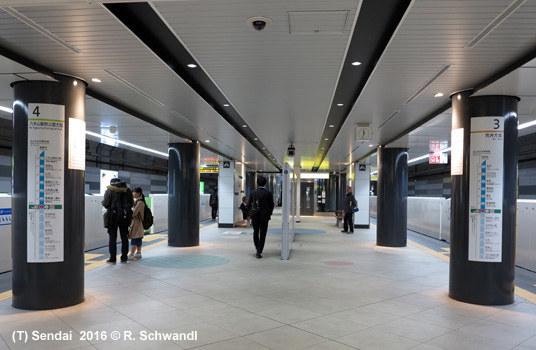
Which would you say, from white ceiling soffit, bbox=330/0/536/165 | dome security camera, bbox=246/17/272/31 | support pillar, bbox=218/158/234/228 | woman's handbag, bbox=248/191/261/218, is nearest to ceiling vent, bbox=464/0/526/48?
white ceiling soffit, bbox=330/0/536/165

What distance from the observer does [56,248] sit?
5.11 metres

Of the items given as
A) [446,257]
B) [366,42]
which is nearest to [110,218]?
[366,42]

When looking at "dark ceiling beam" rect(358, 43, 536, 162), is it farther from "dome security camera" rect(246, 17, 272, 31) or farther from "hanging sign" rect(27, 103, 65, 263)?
"hanging sign" rect(27, 103, 65, 263)

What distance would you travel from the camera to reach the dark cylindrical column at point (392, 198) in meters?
11.4

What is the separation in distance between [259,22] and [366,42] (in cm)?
170

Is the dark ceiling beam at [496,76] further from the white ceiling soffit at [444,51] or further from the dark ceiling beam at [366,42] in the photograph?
the dark ceiling beam at [366,42]

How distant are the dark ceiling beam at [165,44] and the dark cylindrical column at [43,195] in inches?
57.8

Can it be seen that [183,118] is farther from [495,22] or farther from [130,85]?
[495,22]

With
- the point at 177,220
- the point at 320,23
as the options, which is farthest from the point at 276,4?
the point at 177,220

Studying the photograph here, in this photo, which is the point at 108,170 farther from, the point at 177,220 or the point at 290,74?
the point at 290,74

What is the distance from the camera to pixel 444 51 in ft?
14.2

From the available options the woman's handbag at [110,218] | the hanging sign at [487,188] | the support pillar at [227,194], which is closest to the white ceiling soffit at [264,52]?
the hanging sign at [487,188]

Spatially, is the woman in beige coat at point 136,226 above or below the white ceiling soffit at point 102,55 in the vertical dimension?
below

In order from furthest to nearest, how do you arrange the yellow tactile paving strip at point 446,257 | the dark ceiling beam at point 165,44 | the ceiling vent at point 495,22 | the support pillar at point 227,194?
the support pillar at point 227,194 < the yellow tactile paving strip at point 446,257 < the dark ceiling beam at point 165,44 < the ceiling vent at point 495,22
